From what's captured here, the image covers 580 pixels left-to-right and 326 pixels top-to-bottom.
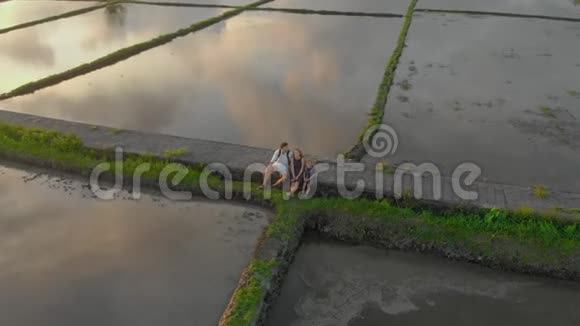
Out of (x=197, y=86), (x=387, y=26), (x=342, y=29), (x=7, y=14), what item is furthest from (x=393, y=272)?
(x=7, y=14)

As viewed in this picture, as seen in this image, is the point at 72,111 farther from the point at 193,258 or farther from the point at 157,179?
the point at 193,258

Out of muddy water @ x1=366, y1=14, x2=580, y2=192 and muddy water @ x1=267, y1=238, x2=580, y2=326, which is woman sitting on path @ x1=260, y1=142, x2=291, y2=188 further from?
muddy water @ x1=366, y1=14, x2=580, y2=192

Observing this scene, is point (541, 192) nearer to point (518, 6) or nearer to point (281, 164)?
point (281, 164)

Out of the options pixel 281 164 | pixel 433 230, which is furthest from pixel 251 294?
pixel 433 230

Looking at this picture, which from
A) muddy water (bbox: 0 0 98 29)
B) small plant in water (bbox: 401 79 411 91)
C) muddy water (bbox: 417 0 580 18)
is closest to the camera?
small plant in water (bbox: 401 79 411 91)

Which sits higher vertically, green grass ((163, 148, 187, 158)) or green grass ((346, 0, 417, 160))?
green grass ((346, 0, 417, 160))

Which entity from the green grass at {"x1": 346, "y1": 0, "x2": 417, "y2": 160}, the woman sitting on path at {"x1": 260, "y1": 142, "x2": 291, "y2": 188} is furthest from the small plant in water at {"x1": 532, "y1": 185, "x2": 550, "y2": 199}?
the woman sitting on path at {"x1": 260, "y1": 142, "x2": 291, "y2": 188}
